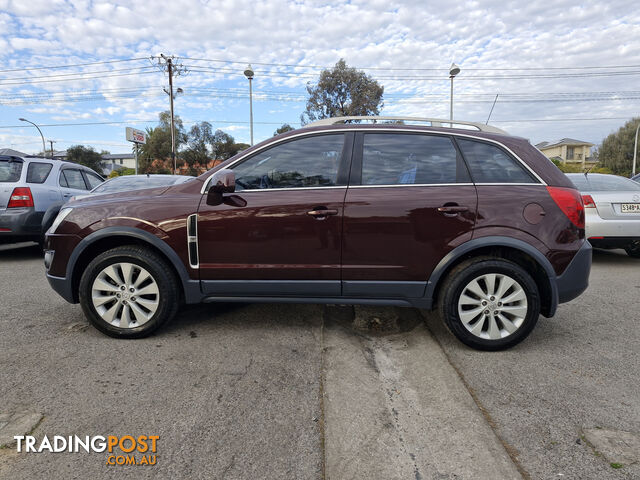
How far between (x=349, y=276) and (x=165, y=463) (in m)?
1.72

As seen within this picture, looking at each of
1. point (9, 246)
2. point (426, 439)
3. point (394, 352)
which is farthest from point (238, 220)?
point (9, 246)

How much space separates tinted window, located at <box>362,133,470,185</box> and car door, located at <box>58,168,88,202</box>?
6.04 m

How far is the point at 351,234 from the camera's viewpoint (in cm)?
298

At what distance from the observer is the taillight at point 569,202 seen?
2916 mm

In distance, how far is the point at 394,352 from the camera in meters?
3.04

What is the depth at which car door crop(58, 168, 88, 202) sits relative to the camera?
7004 millimetres

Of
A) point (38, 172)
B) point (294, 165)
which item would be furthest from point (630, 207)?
point (38, 172)

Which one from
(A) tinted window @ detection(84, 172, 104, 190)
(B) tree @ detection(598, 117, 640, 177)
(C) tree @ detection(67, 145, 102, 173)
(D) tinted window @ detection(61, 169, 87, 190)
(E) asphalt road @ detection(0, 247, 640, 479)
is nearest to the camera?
(E) asphalt road @ detection(0, 247, 640, 479)

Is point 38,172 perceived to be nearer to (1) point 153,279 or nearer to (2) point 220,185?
(1) point 153,279

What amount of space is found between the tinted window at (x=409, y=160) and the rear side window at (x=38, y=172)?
20.1 feet

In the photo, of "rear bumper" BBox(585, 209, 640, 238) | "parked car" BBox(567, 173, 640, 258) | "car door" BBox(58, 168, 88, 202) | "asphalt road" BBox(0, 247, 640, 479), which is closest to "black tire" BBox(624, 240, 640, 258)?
"parked car" BBox(567, 173, 640, 258)

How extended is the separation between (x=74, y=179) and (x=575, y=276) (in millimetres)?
8125

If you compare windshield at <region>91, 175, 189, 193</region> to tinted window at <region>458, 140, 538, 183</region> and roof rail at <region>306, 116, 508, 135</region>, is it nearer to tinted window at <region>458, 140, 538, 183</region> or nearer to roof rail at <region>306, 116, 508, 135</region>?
roof rail at <region>306, 116, 508, 135</region>

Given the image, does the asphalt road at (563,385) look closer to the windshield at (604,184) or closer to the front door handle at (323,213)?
the front door handle at (323,213)
